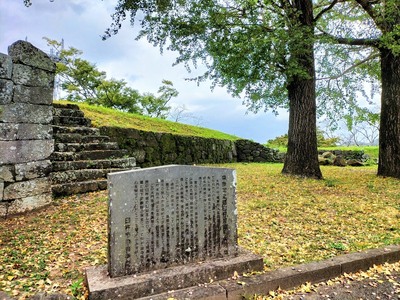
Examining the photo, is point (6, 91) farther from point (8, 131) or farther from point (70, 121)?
point (70, 121)

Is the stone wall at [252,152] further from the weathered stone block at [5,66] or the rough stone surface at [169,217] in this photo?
the rough stone surface at [169,217]

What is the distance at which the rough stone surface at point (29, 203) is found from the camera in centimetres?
517

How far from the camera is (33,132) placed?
5477 millimetres

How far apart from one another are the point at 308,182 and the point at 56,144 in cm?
666

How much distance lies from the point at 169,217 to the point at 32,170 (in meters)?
3.73

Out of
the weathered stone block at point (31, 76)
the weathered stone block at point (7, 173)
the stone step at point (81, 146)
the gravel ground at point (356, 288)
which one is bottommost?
the gravel ground at point (356, 288)

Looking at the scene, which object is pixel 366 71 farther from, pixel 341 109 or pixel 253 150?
pixel 253 150

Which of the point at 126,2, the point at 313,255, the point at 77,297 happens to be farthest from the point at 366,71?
the point at 77,297

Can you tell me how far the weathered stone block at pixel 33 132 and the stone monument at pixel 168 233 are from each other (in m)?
3.47

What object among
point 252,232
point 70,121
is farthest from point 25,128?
point 252,232

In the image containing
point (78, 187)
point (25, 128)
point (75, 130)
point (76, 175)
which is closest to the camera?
point (25, 128)

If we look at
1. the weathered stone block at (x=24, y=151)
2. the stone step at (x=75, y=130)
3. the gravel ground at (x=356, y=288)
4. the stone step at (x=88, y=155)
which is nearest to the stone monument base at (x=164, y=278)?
the gravel ground at (x=356, y=288)

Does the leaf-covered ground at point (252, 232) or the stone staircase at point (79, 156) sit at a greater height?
the stone staircase at point (79, 156)

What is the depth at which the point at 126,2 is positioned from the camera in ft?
28.5
